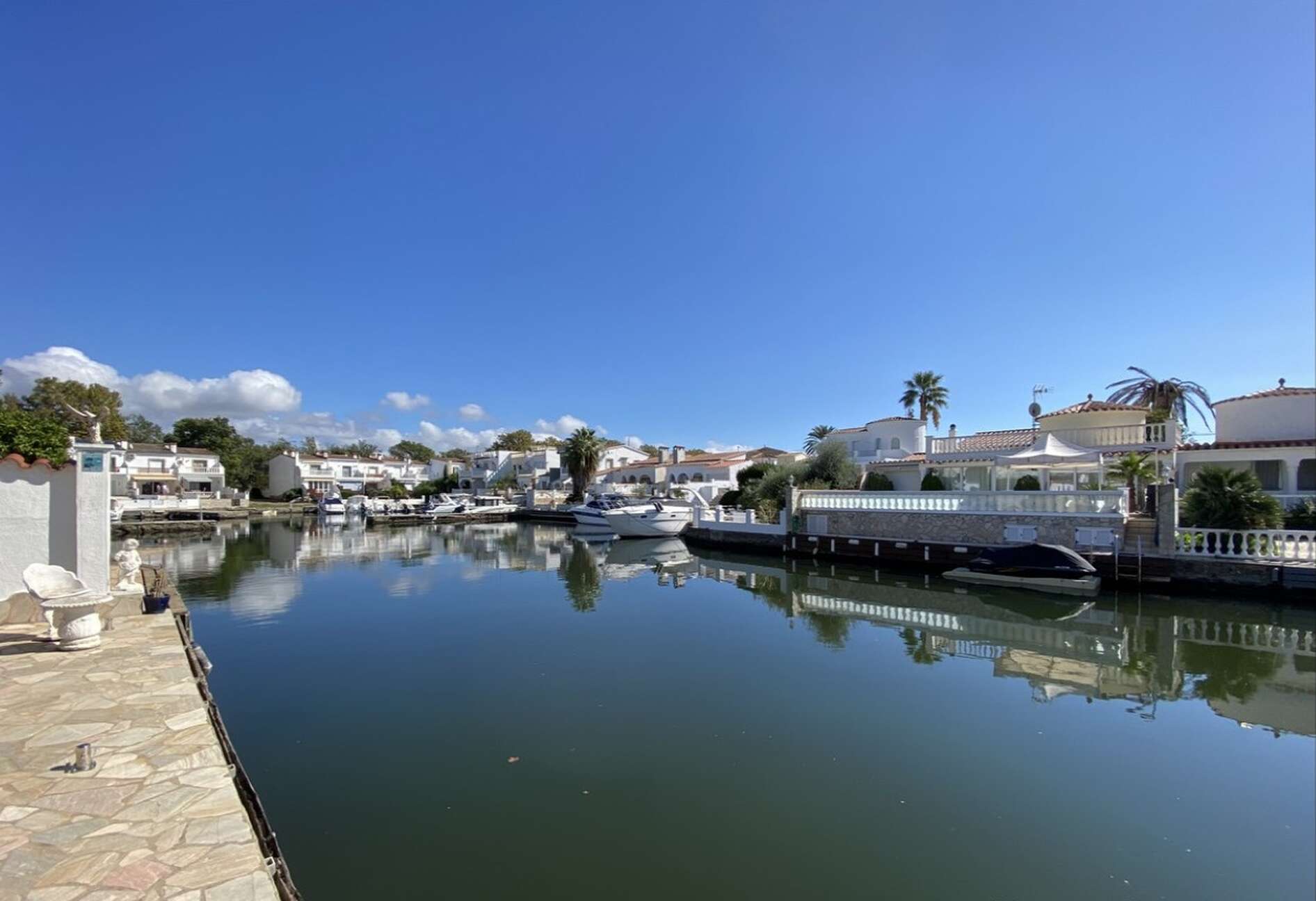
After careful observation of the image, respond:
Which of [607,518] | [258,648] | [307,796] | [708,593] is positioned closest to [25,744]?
[307,796]

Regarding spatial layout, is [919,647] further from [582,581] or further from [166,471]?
[166,471]

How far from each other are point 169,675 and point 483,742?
3.34 metres

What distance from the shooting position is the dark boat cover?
1603 centimetres

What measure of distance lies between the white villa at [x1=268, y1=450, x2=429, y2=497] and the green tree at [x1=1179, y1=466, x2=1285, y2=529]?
63356 mm

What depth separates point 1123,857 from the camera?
468cm

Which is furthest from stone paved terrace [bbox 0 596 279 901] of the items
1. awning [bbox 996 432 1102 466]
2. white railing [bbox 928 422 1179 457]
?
white railing [bbox 928 422 1179 457]

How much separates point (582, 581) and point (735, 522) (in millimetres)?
10538

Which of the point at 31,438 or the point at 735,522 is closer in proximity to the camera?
the point at 31,438

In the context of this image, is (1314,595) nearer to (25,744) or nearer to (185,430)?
(25,744)

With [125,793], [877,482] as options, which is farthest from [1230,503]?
[125,793]

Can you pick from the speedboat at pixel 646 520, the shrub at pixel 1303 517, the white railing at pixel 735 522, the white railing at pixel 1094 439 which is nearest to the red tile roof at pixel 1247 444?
the white railing at pixel 1094 439

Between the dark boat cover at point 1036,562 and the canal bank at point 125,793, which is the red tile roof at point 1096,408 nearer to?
the dark boat cover at point 1036,562

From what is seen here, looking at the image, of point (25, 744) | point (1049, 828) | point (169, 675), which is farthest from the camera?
point (169, 675)

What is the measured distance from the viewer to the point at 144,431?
6600 cm
